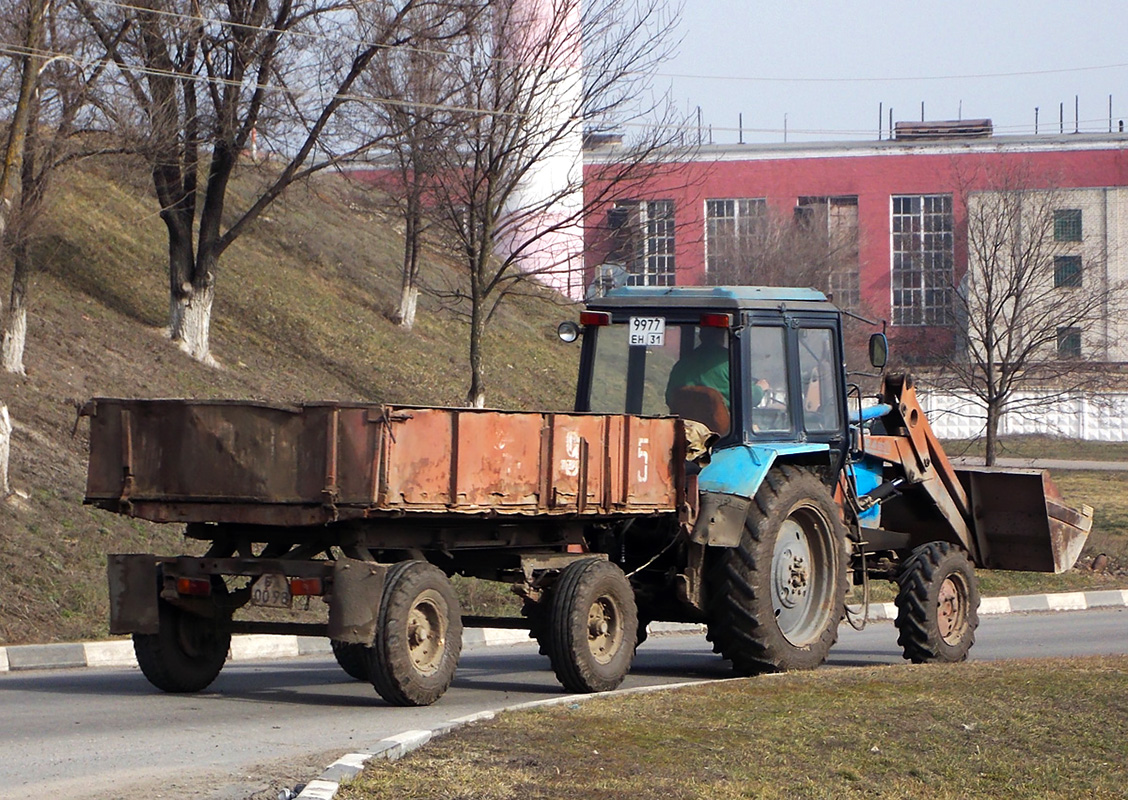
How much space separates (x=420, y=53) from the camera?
2423 cm

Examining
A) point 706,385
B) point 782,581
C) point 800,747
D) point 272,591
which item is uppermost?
point 706,385

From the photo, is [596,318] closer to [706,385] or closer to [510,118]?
[706,385]

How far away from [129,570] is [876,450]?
6.03 meters

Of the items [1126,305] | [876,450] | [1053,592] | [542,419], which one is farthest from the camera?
[1126,305]

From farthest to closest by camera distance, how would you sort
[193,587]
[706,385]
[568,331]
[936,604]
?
[936,604]
[568,331]
[706,385]
[193,587]

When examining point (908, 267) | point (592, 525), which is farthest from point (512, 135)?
point (908, 267)

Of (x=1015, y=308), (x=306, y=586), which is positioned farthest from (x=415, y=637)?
(x=1015, y=308)

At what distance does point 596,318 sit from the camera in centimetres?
1147

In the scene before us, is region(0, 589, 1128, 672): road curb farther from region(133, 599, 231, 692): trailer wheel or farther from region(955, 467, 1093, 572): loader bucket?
Answer: region(955, 467, 1093, 572): loader bucket

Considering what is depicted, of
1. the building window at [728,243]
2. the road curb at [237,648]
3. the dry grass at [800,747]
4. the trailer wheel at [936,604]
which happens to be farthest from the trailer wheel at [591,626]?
the building window at [728,243]

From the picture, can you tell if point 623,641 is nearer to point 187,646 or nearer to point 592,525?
point 592,525

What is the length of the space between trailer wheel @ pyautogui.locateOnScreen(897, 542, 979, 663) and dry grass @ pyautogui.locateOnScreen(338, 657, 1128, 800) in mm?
2479

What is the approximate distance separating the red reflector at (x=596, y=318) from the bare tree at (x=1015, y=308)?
20.7 meters

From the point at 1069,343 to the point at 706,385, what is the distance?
30054mm
